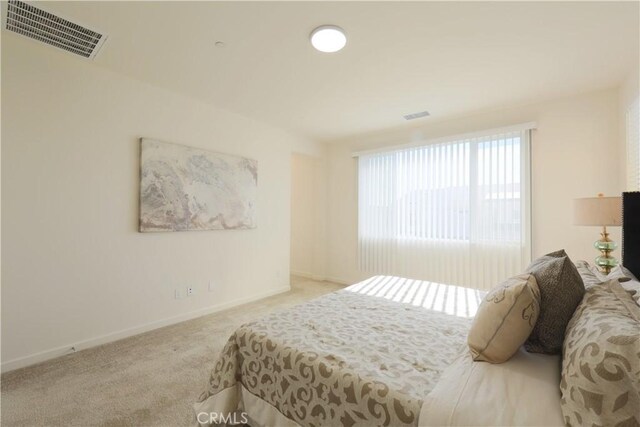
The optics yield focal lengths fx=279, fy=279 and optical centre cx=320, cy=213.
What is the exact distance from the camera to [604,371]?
2.41 ft

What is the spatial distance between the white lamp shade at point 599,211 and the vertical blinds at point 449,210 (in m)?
0.93

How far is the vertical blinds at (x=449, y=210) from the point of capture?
10.9 ft

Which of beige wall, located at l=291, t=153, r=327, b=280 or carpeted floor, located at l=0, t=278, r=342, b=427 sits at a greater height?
beige wall, located at l=291, t=153, r=327, b=280

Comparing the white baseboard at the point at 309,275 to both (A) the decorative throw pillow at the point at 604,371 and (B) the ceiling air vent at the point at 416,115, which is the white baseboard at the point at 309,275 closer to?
(B) the ceiling air vent at the point at 416,115

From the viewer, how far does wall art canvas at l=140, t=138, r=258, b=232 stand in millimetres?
2850

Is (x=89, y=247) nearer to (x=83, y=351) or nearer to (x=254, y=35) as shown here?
(x=83, y=351)

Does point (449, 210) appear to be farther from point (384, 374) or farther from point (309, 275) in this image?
point (384, 374)

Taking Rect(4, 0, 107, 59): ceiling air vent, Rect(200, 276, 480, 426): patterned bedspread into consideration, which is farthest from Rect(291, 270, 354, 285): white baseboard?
Rect(4, 0, 107, 59): ceiling air vent

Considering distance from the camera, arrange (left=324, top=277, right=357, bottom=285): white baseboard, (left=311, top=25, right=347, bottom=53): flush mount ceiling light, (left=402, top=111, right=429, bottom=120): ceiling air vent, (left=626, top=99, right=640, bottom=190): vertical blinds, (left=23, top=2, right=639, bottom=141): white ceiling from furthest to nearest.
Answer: (left=324, top=277, right=357, bottom=285): white baseboard
(left=402, top=111, right=429, bottom=120): ceiling air vent
(left=626, top=99, right=640, bottom=190): vertical blinds
(left=311, top=25, right=347, bottom=53): flush mount ceiling light
(left=23, top=2, right=639, bottom=141): white ceiling

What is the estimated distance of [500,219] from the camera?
11.1 feet

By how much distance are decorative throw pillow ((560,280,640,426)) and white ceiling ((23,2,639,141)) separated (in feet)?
6.14

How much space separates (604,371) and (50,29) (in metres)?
3.43

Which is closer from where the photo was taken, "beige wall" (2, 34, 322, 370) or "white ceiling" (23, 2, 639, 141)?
"white ceiling" (23, 2, 639, 141)

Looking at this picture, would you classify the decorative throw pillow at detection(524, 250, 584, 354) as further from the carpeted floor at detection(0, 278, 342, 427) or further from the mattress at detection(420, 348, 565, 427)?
the carpeted floor at detection(0, 278, 342, 427)
